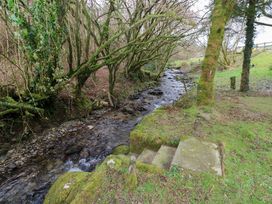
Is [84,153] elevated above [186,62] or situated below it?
below

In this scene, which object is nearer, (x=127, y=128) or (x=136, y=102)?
(x=127, y=128)

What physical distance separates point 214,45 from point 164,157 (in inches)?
172

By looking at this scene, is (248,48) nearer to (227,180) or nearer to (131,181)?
(227,180)

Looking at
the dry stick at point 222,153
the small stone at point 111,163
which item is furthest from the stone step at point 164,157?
the dry stick at point 222,153

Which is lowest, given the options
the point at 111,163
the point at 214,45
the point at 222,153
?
the point at 222,153

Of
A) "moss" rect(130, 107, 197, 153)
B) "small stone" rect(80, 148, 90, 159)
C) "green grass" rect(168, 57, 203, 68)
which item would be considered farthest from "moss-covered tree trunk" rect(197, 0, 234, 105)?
"green grass" rect(168, 57, 203, 68)

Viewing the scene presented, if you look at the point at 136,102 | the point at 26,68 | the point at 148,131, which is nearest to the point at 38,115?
the point at 26,68

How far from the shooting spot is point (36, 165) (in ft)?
18.6

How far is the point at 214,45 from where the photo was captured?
7152 mm

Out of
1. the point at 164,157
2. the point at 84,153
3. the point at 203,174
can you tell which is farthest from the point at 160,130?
the point at 84,153

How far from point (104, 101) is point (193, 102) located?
4534mm

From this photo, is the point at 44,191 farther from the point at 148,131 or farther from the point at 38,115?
the point at 38,115

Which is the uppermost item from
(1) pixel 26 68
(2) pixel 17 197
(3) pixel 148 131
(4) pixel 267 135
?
(1) pixel 26 68

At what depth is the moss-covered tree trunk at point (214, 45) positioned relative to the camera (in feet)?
23.2
